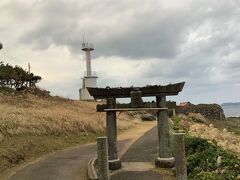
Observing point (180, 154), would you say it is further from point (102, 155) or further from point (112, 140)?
point (112, 140)

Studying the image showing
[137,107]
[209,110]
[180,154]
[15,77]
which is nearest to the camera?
[180,154]

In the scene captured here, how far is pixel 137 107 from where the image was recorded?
17766 millimetres

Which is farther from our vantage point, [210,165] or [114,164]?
[114,164]

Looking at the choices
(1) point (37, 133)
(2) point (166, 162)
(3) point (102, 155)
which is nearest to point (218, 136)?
(1) point (37, 133)

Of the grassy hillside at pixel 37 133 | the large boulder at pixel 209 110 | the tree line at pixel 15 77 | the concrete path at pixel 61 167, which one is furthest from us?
the large boulder at pixel 209 110

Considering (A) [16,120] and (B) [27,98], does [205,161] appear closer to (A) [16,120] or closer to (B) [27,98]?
(A) [16,120]

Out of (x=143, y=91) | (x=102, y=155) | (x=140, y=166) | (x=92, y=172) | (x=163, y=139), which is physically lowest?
(x=92, y=172)

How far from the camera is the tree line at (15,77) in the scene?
50.7m

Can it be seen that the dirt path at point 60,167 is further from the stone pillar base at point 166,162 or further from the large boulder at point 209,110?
the large boulder at point 209,110

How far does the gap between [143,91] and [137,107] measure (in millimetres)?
689

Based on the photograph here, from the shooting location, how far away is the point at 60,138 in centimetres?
2823

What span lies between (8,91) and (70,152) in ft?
77.4

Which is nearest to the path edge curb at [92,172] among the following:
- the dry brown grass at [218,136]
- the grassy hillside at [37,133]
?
the grassy hillside at [37,133]

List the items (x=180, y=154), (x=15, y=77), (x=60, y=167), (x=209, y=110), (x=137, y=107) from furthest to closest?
(x=209, y=110), (x=15, y=77), (x=60, y=167), (x=137, y=107), (x=180, y=154)
